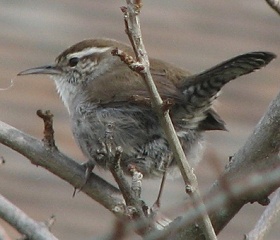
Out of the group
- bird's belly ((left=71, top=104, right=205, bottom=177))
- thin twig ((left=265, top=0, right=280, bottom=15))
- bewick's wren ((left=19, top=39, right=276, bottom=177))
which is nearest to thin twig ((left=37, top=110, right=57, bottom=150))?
bewick's wren ((left=19, top=39, right=276, bottom=177))

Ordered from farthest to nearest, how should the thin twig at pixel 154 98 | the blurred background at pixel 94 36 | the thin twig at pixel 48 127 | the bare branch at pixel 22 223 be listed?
the blurred background at pixel 94 36
the thin twig at pixel 48 127
the bare branch at pixel 22 223
the thin twig at pixel 154 98

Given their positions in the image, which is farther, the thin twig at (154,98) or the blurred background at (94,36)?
the blurred background at (94,36)

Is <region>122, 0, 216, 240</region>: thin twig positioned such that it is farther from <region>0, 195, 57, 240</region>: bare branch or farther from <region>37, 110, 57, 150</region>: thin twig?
<region>37, 110, 57, 150</region>: thin twig

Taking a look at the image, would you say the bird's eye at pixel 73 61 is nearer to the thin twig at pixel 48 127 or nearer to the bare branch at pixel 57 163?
the bare branch at pixel 57 163

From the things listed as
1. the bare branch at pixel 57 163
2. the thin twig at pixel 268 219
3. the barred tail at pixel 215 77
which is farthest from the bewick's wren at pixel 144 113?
the thin twig at pixel 268 219

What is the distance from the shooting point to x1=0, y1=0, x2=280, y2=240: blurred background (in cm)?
870

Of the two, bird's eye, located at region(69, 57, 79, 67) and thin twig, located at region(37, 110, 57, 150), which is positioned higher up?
thin twig, located at region(37, 110, 57, 150)

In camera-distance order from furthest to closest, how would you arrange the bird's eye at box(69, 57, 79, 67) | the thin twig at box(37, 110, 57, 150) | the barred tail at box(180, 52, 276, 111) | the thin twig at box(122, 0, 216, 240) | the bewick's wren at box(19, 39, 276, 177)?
the bird's eye at box(69, 57, 79, 67) → the bewick's wren at box(19, 39, 276, 177) → the barred tail at box(180, 52, 276, 111) → the thin twig at box(37, 110, 57, 150) → the thin twig at box(122, 0, 216, 240)

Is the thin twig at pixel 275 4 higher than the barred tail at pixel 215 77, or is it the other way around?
the thin twig at pixel 275 4

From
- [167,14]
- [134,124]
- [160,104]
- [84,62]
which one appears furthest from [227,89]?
[160,104]

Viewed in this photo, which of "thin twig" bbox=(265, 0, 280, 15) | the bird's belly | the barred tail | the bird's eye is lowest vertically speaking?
the bird's belly

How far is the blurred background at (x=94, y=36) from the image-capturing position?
8.70 meters

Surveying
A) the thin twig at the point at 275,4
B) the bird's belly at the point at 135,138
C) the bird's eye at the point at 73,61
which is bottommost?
the bird's belly at the point at 135,138

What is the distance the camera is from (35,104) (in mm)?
9367
